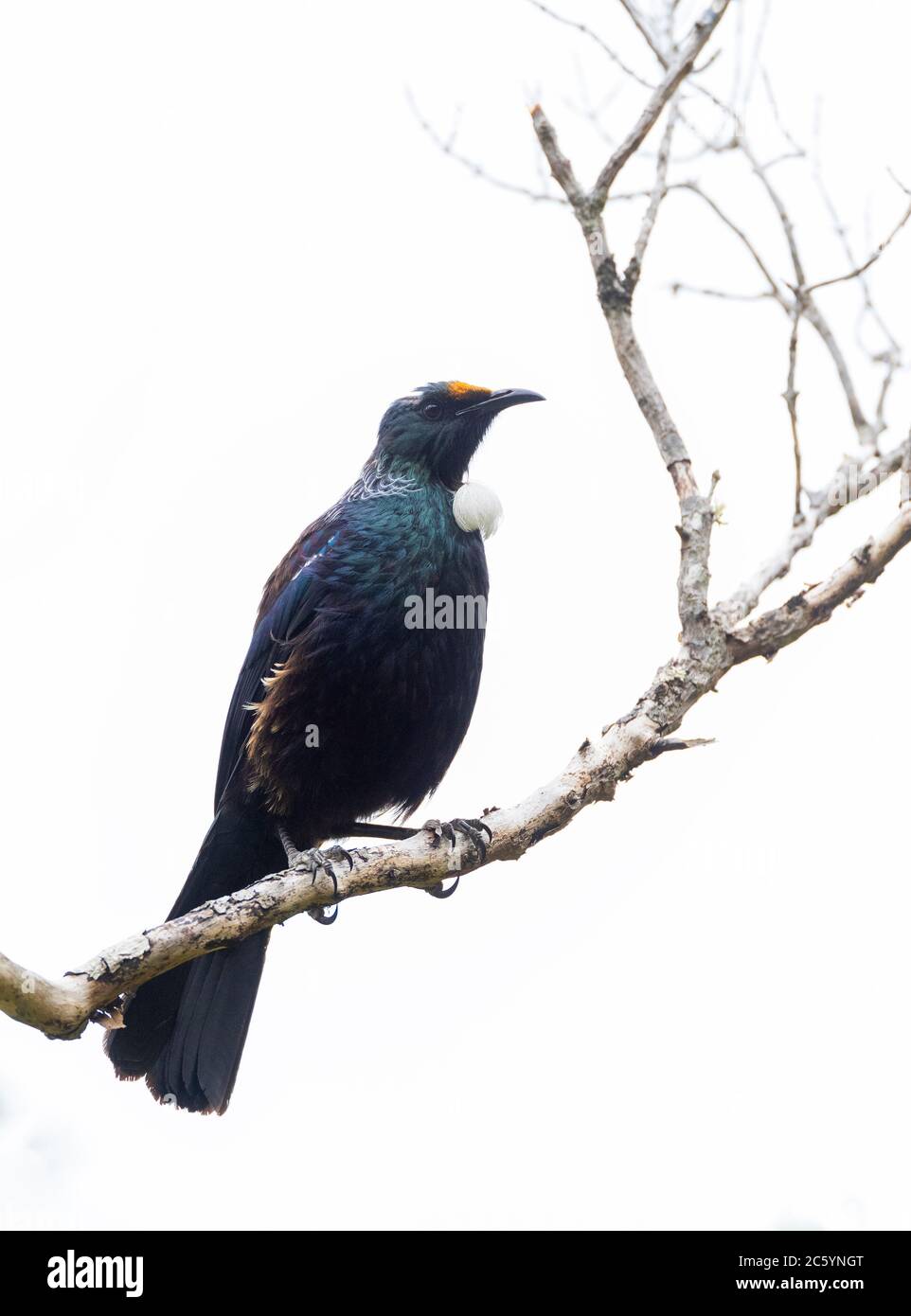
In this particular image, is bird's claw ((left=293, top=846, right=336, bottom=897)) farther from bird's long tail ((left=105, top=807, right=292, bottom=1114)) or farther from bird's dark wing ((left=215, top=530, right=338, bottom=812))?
bird's dark wing ((left=215, top=530, right=338, bottom=812))

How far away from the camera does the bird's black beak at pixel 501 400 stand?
5.31m

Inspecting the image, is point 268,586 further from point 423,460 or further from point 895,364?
point 895,364

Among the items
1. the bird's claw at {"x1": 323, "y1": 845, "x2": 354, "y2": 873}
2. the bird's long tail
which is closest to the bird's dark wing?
the bird's long tail

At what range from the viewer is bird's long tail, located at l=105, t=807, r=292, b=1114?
4.66 m

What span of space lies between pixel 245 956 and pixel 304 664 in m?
1.15

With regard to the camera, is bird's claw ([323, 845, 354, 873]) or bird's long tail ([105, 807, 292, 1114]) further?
bird's long tail ([105, 807, 292, 1114])

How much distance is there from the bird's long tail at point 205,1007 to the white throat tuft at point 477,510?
137cm

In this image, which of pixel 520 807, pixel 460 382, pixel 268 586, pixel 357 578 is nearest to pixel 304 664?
pixel 357 578

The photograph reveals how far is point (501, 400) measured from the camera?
5340 mm

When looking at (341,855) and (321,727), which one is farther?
(321,727)

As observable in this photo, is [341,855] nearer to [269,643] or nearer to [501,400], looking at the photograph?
[269,643]

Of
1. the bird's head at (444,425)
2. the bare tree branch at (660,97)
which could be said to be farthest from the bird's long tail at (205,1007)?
the bare tree branch at (660,97)

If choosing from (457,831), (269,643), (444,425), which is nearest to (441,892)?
(457,831)

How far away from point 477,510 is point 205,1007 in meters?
2.13
